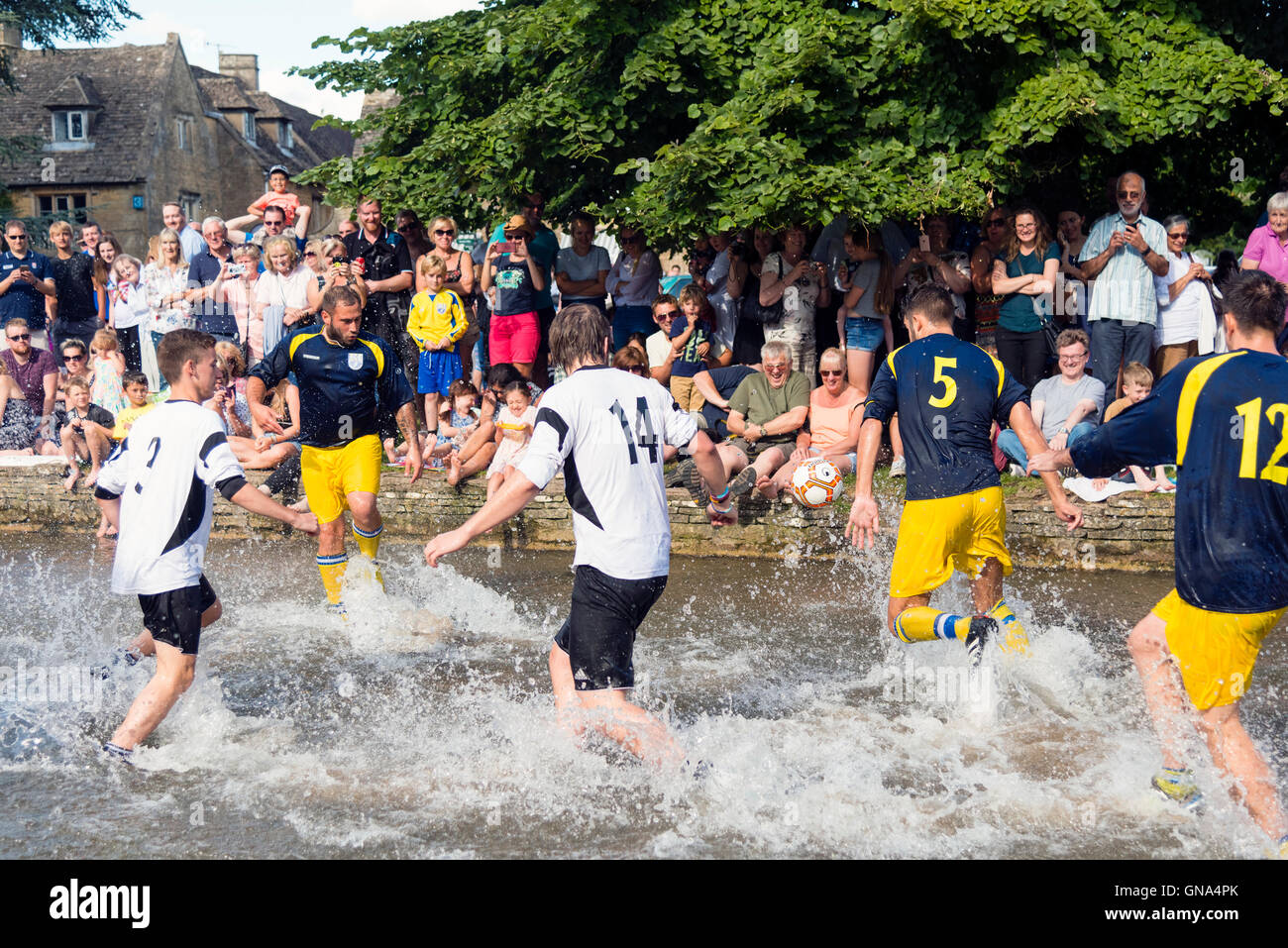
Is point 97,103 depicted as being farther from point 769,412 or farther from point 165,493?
point 165,493

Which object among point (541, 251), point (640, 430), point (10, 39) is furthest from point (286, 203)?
point (10, 39)

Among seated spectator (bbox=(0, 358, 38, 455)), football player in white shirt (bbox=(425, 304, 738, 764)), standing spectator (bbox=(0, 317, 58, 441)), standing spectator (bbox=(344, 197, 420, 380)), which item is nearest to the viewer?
football player in white shirt (bbox=(425, 304, 738, 764))

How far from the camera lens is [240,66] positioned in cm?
5462

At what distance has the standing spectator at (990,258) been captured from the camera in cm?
1152

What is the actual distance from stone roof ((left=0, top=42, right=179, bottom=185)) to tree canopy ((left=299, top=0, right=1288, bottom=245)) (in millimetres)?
31030

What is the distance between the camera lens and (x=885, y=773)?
5.83 metres

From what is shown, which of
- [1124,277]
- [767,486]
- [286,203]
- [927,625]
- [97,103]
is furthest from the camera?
[97,103]

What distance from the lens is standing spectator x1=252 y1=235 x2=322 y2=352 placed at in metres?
13.2

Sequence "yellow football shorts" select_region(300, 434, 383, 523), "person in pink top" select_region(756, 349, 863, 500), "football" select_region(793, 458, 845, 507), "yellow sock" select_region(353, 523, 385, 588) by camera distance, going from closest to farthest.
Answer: "yellow football shorts" select_region(300, 434, 383, 523) < "yellow sock" select_region(353, 523, 385, 588) < "football" select_region(793, 458, 845, 507) < "person in pink top" select_region(756, 349, 863, 500)

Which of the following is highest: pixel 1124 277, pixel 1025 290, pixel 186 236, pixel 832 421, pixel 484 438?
pixel 186 236

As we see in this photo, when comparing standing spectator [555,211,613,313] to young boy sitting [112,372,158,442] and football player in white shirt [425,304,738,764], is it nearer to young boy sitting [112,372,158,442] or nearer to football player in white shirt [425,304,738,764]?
young boy sitting [112,372,158,442]

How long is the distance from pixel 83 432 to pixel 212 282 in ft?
6.97

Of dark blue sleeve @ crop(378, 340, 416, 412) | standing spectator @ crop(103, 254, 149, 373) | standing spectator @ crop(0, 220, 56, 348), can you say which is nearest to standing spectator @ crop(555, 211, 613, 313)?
dark blue sleeve @ crop(378, 340, 416, 412)

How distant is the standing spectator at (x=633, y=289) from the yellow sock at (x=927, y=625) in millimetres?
6659
